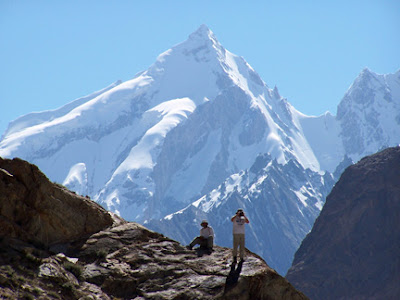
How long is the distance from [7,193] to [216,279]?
914 centimetres

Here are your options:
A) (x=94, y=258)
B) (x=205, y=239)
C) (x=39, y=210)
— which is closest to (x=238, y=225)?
(x=205, y=239)

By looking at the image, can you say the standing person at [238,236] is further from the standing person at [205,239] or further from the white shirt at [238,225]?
the standing person at [205,239]

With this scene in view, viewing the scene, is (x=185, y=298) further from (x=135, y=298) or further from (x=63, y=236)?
(x=63, y=236)

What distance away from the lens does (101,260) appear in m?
33.7

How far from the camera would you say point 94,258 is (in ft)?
111

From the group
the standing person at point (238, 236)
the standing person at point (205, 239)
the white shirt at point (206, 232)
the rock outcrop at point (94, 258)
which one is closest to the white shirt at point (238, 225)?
the standing person at point (238, 236)

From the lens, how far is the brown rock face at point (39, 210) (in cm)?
3347

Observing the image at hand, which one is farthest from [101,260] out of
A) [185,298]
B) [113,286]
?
[185,298]

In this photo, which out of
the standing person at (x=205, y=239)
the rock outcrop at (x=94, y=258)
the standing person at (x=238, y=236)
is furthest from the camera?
the standing person at (x=205, y=239)

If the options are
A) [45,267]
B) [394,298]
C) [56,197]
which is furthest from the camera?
[394,298]

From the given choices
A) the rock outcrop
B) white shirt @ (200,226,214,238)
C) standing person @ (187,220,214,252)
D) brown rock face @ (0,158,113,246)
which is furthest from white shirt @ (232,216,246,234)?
brown rock face @ (0,158,113,246)

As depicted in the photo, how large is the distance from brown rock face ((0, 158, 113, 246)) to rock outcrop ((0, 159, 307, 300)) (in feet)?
0.13

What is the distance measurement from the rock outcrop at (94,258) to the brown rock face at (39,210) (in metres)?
0.04

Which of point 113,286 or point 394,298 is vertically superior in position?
point 394,298
